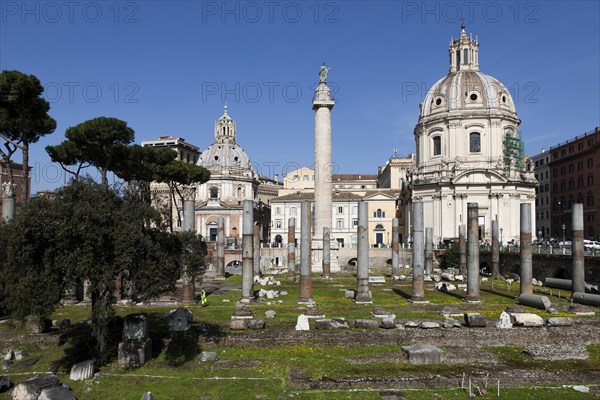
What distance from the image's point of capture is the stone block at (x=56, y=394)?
12.6 meters

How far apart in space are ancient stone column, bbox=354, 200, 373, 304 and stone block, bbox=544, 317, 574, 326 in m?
9.44

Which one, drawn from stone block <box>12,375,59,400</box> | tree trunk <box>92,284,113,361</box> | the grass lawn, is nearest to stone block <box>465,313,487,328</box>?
the grass lawn

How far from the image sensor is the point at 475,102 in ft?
218

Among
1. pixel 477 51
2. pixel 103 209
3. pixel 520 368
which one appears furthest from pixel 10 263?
pixel 477 51

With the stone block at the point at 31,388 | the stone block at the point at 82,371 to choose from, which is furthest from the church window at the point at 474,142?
the stone block at the point at 31,388

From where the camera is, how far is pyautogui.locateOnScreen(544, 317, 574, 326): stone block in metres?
19.1

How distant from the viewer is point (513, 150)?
65.8 metres

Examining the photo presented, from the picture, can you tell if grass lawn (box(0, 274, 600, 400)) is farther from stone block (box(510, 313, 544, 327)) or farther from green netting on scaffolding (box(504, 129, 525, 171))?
green netting on scaffolding (box(504, 129, 525, 171))

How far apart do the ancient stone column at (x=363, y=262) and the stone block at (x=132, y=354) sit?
1326 centimetres

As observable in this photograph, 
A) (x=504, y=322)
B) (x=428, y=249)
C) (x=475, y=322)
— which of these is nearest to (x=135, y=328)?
(x=475, y=322)

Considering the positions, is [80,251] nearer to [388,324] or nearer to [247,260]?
[388,324]

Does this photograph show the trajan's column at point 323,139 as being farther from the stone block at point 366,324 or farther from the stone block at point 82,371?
the stone block at point 82,371

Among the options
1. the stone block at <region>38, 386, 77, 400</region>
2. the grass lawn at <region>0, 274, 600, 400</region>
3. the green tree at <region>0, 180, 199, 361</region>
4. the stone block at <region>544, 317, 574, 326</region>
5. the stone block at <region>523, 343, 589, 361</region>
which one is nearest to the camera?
the stone block at <region>38, 386, 77, 400</region>

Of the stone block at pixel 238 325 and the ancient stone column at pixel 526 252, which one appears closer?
the stone block at pixel 238 325
